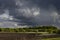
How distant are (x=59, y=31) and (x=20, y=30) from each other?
1037 inches

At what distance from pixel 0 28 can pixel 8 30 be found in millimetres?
6058

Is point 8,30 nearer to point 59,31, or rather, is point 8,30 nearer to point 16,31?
point 16,31

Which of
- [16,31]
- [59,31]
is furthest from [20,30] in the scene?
[59,31]

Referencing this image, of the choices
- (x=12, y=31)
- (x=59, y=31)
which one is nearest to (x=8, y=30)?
(x=12, y=31)

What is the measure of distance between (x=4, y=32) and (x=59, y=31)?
3388 cm

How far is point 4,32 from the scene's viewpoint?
14538cm

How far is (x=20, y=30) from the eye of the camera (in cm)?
15288

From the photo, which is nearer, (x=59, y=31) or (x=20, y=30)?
(x=59, y=31)

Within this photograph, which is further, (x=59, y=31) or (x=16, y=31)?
(x=16, y=31)

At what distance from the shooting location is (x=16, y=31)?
15450cm

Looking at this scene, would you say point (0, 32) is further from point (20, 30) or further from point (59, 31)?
point (59, 31)

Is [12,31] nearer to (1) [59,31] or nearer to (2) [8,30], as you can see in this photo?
(2) [8,30]

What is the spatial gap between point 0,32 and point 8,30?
5.68 m

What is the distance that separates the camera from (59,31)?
14225 centimetres
